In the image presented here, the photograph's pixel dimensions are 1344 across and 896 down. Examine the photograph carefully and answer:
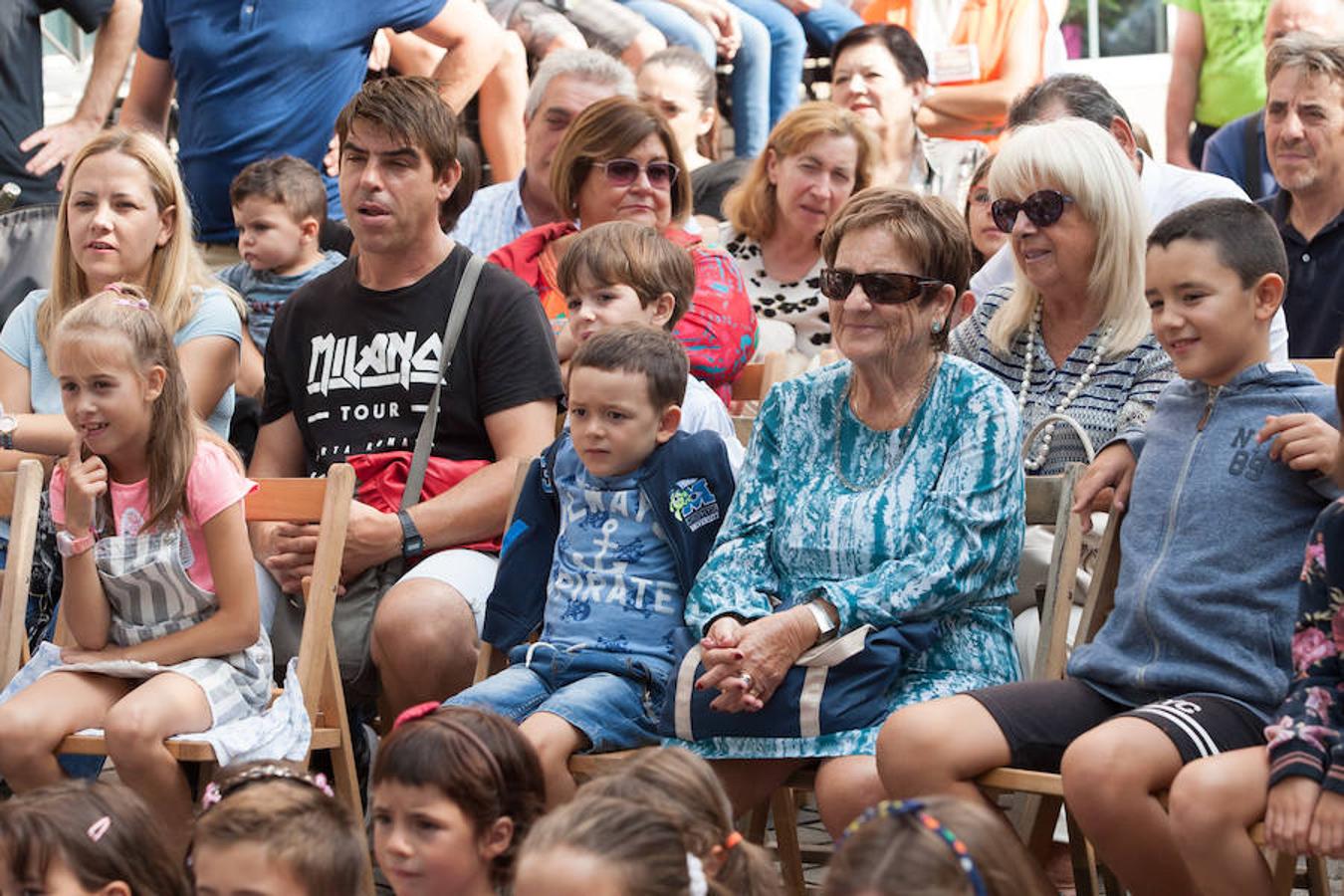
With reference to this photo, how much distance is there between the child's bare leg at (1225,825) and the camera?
124 inches

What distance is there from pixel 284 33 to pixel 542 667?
10.0 feet

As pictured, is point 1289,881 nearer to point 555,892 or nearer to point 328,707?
point 555,892

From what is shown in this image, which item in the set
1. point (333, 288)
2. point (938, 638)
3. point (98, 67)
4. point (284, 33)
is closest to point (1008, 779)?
point (938, 638)

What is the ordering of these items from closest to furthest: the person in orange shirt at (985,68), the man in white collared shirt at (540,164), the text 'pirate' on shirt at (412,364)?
the text 'pirate' on shirt at (412,364) < the man in white collared shirt at (540,164) < the person in orange shirt at (985,68)

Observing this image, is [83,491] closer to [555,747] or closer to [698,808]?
[555,747]

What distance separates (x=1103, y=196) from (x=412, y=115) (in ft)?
5.40

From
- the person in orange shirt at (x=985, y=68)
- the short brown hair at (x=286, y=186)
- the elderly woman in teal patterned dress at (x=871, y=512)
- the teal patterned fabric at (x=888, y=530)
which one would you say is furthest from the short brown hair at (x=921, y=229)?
the person in orange shirt at (x=985, y=68)

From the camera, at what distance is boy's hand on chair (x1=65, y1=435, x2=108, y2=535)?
13.7 feet

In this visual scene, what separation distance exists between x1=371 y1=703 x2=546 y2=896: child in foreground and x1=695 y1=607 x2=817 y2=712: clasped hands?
0.47 m

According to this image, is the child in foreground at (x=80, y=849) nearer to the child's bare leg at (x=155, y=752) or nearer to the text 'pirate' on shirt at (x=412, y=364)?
the child's bare leg at (x=155, y=752)

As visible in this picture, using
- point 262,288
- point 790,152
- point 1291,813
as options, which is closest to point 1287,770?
point 1291,813

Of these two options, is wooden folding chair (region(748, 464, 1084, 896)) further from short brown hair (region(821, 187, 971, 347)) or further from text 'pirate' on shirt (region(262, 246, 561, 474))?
text 'pirate' on shirt (region(262, 246, 561, 474))

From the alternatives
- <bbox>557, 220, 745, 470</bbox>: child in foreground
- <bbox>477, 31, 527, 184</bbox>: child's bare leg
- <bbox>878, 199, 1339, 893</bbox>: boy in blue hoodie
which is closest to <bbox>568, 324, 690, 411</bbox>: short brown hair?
<bbox>557, 220, 745, 470</bbox>: child in foreground

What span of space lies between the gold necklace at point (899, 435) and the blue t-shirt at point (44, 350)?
5.86ft
